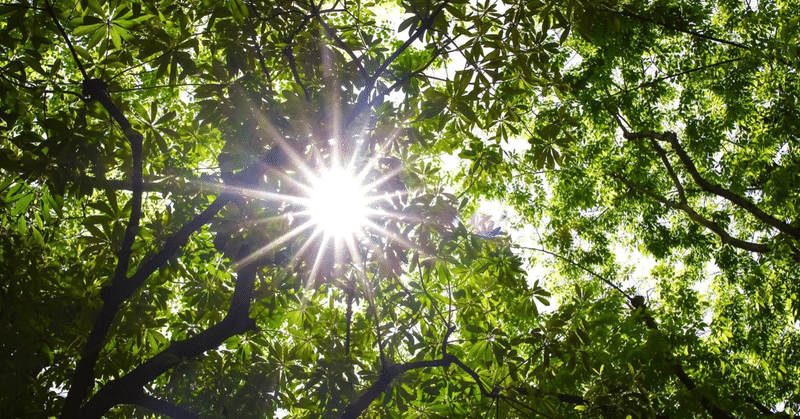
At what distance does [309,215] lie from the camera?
3.08 metres

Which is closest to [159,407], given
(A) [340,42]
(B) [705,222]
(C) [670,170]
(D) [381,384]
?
(D) [381,384]

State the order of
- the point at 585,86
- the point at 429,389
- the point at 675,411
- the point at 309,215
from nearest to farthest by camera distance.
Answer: the point at 309,215
the point at 429,389
the point at 675,411
the point at 585,86

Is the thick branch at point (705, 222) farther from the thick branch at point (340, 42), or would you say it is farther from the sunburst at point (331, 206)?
the thick branch at point (340, 42)

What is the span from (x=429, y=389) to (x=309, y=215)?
5.32 feet

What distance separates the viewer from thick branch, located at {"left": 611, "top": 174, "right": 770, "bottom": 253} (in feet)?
24.2

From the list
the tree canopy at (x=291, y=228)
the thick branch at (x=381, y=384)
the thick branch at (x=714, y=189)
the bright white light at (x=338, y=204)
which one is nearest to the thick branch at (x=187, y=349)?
the tree canopy at (x=291, y=228)

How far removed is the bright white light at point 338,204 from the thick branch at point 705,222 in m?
5.94

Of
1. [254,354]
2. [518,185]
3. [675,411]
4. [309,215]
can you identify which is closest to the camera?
[309,215]

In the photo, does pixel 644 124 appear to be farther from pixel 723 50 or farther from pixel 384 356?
pixel 384 356

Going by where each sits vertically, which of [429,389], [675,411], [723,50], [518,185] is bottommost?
[429,389]

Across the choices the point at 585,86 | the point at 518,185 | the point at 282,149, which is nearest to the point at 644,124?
the point at 585,86

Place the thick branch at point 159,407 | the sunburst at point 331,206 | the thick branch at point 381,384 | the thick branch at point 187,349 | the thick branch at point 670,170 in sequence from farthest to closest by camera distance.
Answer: the thick branch at point 670,170
the thick branch at point 381,384
the thick branch at point 159,407
the thick branch at point 187,349
the sunburst at point 331,206

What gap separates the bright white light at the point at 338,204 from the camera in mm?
3109

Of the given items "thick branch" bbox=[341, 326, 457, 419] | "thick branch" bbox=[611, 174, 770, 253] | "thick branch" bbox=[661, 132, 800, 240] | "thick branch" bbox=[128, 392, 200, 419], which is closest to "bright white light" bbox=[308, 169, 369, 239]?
"thick branch" bbox=[341, 326, 457, 419]
